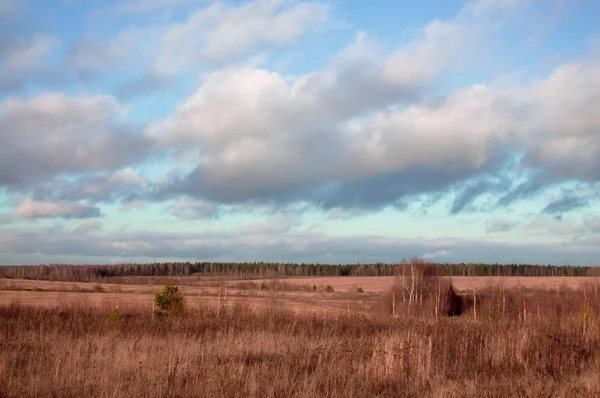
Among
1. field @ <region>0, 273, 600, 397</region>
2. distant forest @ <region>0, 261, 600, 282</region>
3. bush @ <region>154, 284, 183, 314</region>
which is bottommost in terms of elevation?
distant forest @ <region>0, 261, 600, 282</region>

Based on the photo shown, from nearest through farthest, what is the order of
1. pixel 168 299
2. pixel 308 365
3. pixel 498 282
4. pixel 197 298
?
pixel 308 365 → pixel 168 299 → pixel 197 298 → pixel 498 282

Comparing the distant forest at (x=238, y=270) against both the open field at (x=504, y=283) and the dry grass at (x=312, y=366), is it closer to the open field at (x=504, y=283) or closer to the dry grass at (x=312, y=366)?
the open field at (x=504, y=283)

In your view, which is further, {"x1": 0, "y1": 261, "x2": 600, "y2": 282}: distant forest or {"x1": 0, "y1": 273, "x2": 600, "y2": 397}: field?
{"x1": 0, "y1": 261, "x2": 600, "y2": 282}: distant forest

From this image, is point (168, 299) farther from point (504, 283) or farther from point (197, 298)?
point (504, 283)

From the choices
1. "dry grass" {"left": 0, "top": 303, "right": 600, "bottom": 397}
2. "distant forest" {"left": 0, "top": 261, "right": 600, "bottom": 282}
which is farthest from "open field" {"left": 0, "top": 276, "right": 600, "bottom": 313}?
"distant forest" {"left": 0, "top": 261, "right": 600, "bottom": 282}

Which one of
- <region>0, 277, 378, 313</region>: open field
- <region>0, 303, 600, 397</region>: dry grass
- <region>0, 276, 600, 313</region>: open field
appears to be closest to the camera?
<region>0, 303, 600, 397</region>: dry grass

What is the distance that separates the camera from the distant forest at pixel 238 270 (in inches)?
5256

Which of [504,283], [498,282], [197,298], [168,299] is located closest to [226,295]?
[197,298]

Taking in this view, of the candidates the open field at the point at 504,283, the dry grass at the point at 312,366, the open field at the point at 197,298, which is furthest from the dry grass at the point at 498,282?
the dry grass at the point at 312,366

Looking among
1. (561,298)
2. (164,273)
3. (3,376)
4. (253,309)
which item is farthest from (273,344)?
(164,273)

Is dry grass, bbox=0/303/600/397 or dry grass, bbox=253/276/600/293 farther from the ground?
dry grass, bbox=0/303/600/397

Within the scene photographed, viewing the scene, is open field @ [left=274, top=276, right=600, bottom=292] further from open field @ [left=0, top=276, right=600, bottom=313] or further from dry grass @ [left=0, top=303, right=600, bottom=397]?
dry grass @ [left=0, top=303, right=600, bottom=397]

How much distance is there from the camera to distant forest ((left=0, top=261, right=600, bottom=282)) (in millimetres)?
133500

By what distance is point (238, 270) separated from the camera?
159250mm
